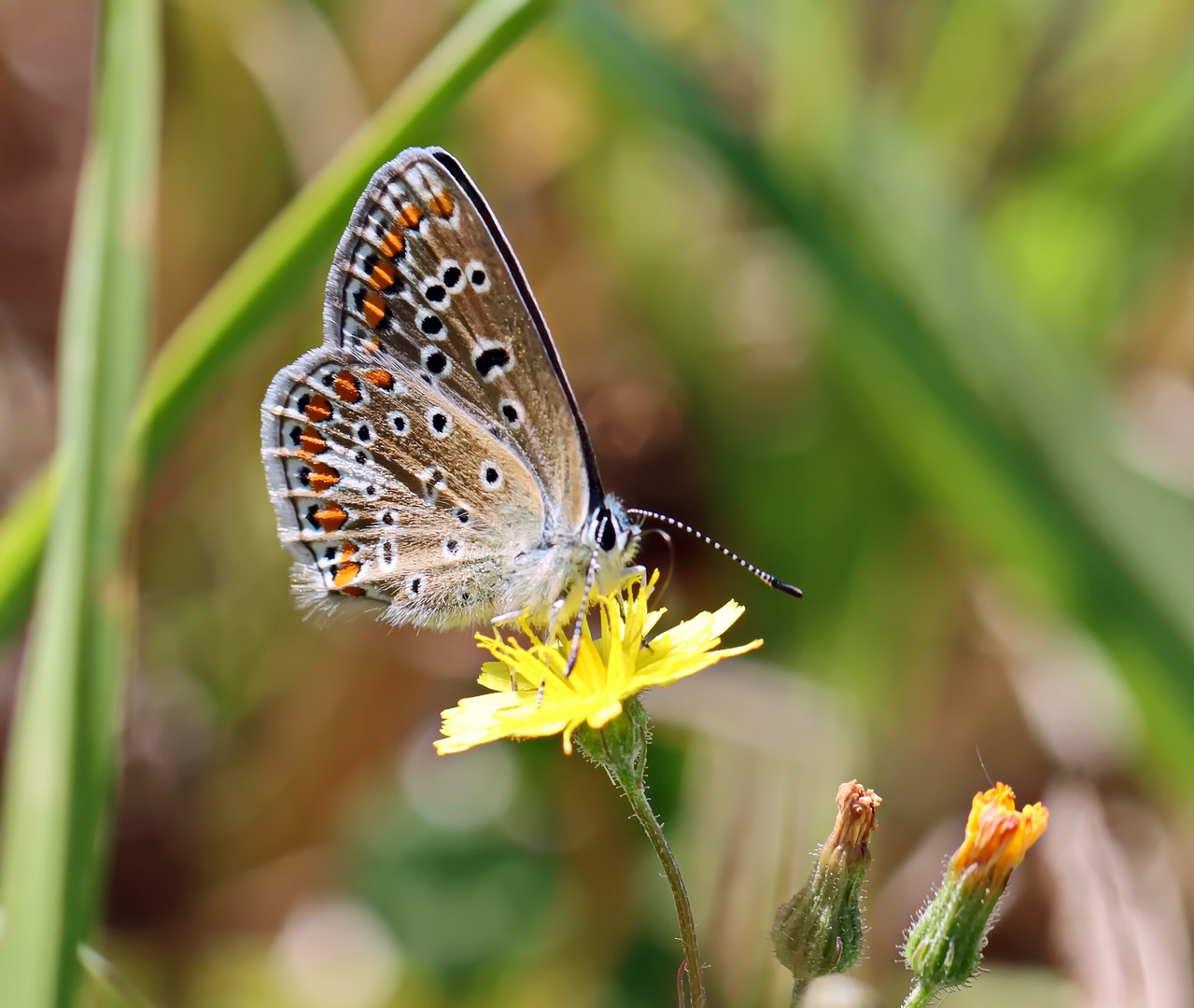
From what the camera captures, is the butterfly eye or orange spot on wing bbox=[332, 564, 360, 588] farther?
orange spot on wing bbox=[332, 564, 360, 588]

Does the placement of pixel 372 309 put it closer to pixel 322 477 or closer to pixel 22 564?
pixel 322 477

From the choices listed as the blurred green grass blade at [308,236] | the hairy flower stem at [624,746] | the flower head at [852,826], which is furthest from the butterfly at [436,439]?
the flower head at [852,826]

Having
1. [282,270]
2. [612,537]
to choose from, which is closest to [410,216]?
[282,270]

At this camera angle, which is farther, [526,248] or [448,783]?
[526,248]

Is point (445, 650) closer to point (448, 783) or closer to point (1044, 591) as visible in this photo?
point (448, 783)

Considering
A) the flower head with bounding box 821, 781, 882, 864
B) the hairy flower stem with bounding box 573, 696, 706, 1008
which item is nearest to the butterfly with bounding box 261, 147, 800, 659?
the hairy flower stem with bounding box 573, 696, 706, 1008

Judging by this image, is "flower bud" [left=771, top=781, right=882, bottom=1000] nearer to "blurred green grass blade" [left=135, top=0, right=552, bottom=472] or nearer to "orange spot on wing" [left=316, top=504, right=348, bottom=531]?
"orange spot on wing" [left=316, top=504, right=348, bottom=531]

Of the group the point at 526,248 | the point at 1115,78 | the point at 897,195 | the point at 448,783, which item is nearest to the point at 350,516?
the point at 448,783

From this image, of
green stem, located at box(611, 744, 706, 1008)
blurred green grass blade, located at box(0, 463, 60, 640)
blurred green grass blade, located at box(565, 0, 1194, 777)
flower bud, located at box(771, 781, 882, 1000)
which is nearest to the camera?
green stem, located at box(611, 744, 706, 1008)
